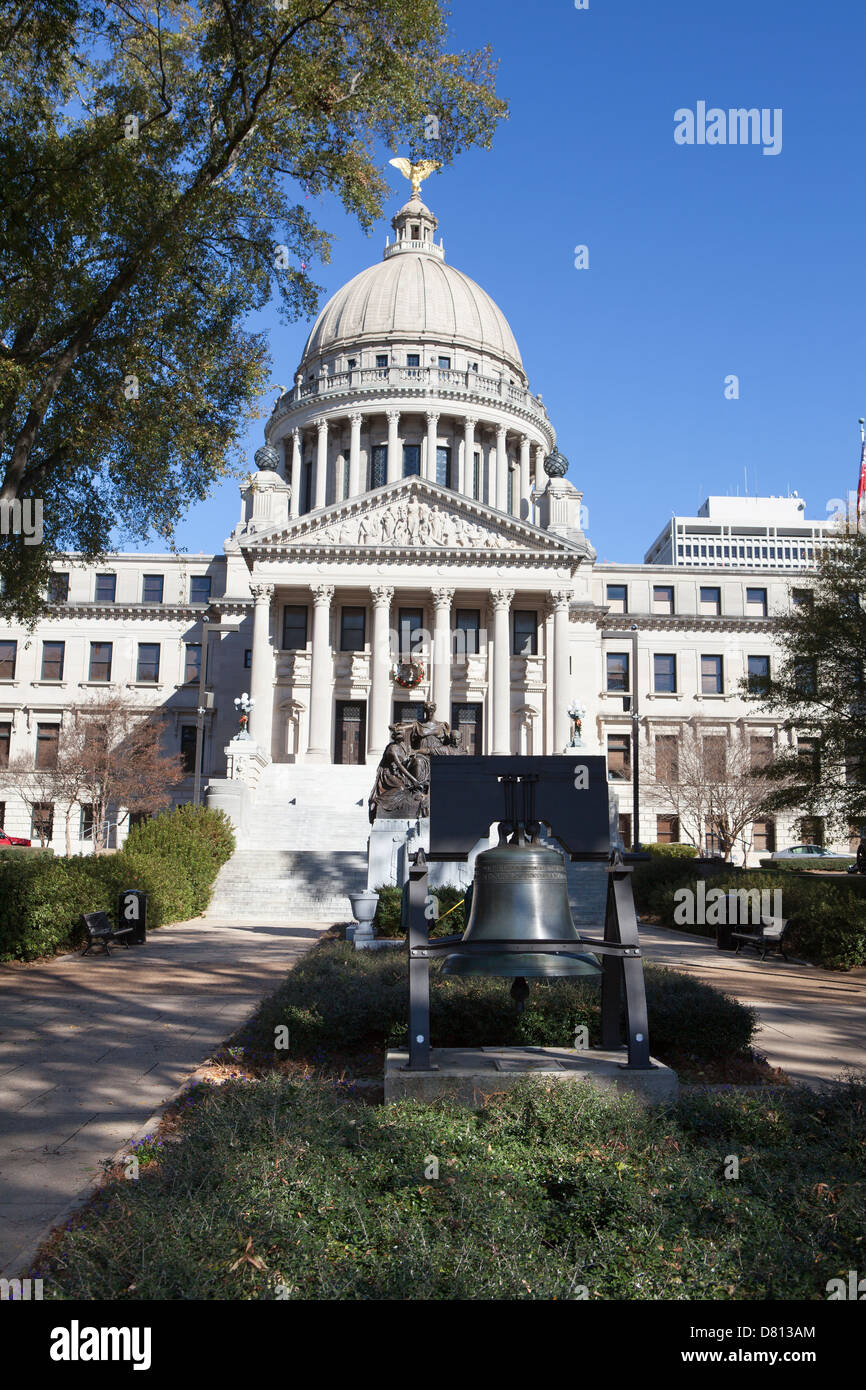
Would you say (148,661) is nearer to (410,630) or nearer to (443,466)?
(410,630)

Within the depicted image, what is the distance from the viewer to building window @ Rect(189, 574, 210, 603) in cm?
7112

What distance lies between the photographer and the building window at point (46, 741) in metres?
61.5

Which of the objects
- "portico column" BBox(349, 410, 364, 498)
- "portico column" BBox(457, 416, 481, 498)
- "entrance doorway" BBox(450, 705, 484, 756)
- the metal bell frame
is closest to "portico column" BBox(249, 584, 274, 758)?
"entrance doorway" BBox(450, 705, 484, 756)

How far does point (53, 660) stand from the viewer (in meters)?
68.0

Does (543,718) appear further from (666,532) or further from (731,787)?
(666,532)

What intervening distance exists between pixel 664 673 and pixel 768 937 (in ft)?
170

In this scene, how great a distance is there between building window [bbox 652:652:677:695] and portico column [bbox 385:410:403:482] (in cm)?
2294

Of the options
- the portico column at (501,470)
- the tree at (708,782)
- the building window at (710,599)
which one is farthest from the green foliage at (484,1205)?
the portico column at (501,470)

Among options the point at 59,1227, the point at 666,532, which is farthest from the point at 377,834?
the point at 666,532

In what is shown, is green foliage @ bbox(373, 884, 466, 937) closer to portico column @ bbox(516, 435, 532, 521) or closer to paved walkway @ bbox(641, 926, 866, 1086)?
paved walkway @ bbox(641, 926, 866, 1086)

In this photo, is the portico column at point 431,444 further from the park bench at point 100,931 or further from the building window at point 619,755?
the park bench at point 100,931

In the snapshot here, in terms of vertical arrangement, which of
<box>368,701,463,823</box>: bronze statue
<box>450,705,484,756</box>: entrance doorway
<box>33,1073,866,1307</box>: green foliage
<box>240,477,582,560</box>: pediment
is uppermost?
<box>240,477,582,560</box>: pediment

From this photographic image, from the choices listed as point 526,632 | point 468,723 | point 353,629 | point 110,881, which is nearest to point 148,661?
point 353,629

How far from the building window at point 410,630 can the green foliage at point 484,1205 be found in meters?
50.5
